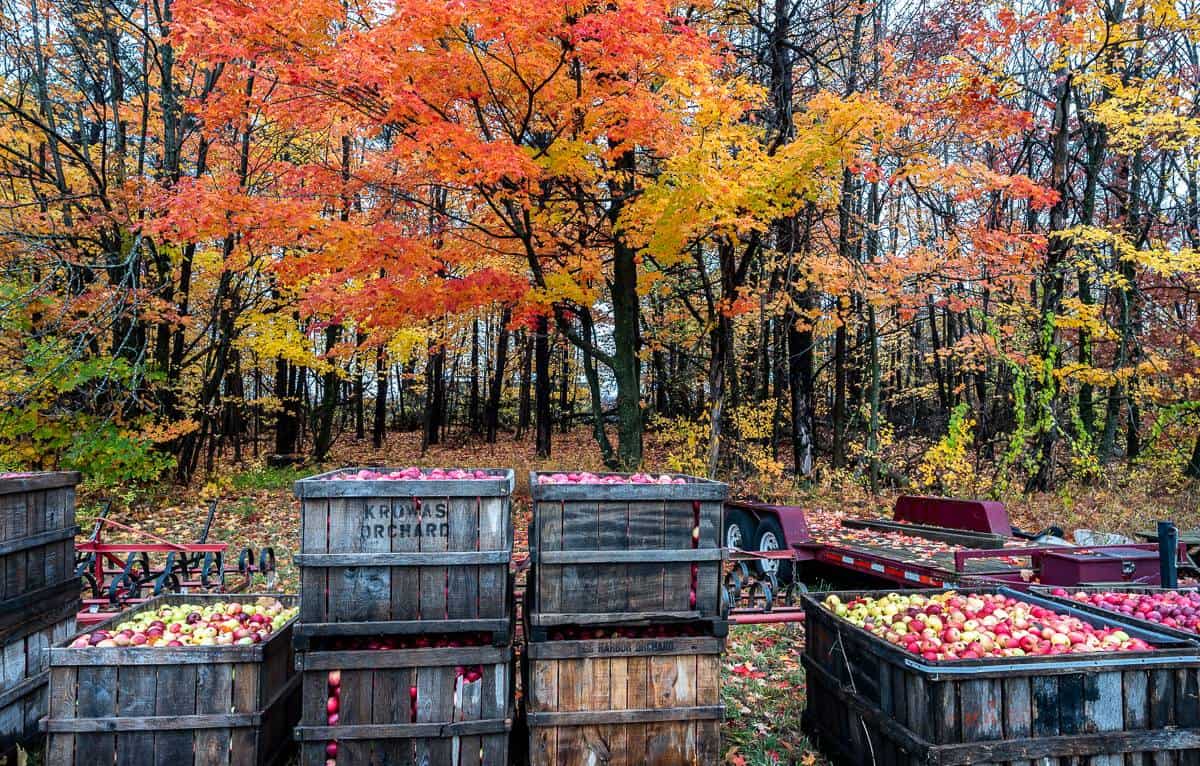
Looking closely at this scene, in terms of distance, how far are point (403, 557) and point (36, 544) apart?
2.56 metres

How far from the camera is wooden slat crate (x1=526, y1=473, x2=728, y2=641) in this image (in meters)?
4.07

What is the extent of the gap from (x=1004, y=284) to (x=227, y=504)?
1643 cm

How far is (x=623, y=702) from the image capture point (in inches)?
161

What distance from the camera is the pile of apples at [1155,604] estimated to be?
4406 mm

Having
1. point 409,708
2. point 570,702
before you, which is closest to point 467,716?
point 409,708

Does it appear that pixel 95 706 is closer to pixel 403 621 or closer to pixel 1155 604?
pixel 403 621

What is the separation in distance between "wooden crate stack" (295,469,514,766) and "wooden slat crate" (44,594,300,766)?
331 mm

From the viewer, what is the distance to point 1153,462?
16.0 meters

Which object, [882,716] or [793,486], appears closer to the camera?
[882,716]

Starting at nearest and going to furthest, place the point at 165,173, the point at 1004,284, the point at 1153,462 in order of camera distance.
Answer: the point at 165,173
the point at 1004,284
the point at 1153,462

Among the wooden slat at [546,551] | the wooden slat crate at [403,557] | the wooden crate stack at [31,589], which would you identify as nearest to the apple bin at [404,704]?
the wooden slat crate at [403,557]

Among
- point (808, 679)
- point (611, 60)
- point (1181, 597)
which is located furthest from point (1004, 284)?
point (808, 679)

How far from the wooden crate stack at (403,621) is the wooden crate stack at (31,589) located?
6.40 ft

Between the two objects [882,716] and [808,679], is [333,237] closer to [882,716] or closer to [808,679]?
[808,679]
